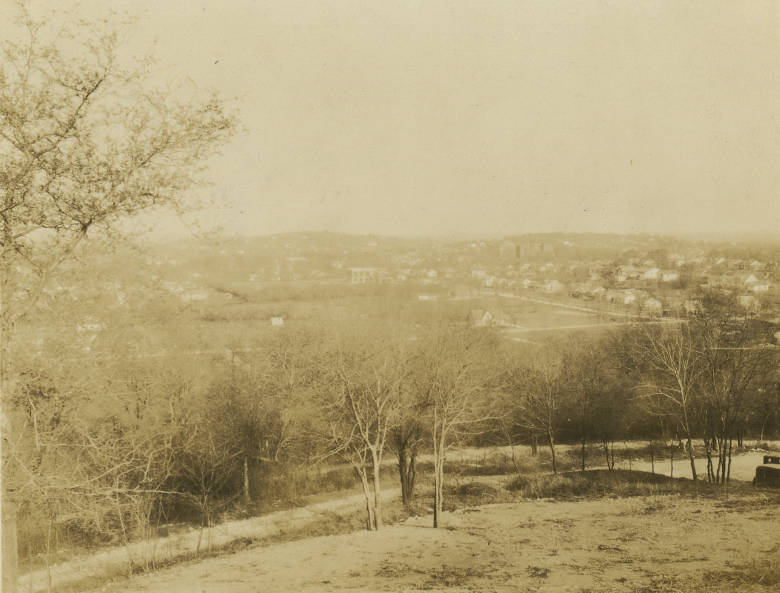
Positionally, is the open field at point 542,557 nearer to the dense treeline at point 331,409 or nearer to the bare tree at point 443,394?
the dense treeline at point 331,409

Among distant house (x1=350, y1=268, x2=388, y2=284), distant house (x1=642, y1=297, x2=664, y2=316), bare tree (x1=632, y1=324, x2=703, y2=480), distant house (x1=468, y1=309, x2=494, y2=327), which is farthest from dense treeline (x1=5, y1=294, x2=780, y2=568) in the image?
distant house (x1=350, y1=268, x2=388, y2=284)

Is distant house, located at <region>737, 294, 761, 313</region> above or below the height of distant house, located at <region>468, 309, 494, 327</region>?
above

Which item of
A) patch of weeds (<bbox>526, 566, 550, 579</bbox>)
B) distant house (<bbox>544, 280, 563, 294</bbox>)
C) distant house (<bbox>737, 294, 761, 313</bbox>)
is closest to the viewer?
patch of weeds (<bbox>526, 566, 550, 579</bbox>)

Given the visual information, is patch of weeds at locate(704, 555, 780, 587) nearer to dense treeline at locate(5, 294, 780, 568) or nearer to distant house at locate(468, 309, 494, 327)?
dense treeline at locate(5, 294, 780, 568)

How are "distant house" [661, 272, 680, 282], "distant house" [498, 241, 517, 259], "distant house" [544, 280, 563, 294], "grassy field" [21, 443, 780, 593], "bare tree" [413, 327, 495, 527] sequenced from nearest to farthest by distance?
1. "grassy field" [21, 443, 780, 593]
2. "bare tree" [413, 327, 495, 527]
3. "distant house" [661, 272, 680, 282]
4. "distant house" [544, 280, 563, 294]
5. "distant house" [498, 241, 517, 259]

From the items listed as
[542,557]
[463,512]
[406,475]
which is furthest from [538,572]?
[406,475]

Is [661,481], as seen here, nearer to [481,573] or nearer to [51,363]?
[481,573]
